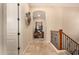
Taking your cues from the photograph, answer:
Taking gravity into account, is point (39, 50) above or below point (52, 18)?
below

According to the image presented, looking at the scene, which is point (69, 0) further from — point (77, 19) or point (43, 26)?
point (77, 19)

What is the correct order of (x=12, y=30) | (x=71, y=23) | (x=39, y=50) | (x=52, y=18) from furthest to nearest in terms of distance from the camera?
(x=71, y=23) → (x=52, y=18) → (x=39, y=50) → (x=12, y=30)

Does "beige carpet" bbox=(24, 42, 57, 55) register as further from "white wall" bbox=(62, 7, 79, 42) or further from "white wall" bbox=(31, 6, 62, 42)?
"white wall" bbox=(62, 7, 79, 42)

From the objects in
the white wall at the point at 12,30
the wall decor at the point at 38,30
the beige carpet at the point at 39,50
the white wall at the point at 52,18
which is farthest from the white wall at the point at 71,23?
the white wall at the point at 12,30

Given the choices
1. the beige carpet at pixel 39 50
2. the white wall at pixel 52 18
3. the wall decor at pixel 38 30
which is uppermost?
the white wall at pixel 52 18

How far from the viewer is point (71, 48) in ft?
24.4

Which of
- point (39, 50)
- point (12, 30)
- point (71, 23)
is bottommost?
point (39, 50)

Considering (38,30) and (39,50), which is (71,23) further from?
(39,50)

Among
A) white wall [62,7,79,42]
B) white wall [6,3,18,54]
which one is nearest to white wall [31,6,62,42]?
white wall [62,7,79,42]

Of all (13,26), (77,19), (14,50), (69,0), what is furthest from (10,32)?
(77,19)

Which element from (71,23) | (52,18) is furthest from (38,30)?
(71,23)

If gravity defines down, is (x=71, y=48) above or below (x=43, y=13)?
below

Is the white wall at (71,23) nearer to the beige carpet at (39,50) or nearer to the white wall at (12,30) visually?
the beige carpet at (39,50)

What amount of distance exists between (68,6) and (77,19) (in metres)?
1.09
